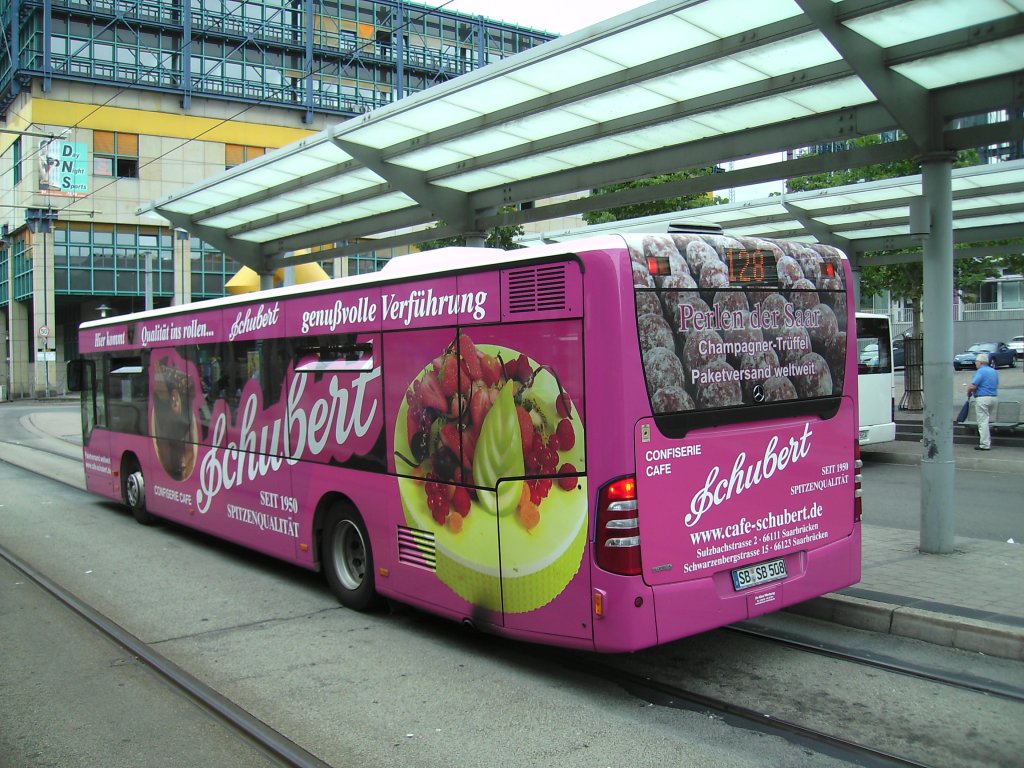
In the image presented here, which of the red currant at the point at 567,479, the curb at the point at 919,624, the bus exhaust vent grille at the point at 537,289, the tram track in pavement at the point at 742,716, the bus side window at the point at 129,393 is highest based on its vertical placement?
the bus exhaust vent grille at the point at 537,289

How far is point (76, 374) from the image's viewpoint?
44.7 feet

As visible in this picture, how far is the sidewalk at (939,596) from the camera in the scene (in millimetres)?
6043

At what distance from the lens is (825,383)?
628 centimetres

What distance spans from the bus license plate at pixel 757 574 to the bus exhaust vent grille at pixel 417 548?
2.15m

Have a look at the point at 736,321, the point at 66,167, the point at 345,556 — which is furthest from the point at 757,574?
the point at 66,167

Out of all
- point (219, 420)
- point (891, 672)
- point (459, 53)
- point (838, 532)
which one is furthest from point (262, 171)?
point (459, 53)

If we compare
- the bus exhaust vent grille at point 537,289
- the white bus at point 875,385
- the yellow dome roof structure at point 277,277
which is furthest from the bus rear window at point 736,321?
the yellow dome roof structure at point 277,277

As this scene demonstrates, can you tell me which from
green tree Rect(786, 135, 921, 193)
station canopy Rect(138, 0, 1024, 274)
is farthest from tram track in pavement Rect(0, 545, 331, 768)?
green tree Rect(786, 135, 921, 193)

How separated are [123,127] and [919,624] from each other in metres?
48.2

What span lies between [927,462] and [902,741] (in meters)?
4.32

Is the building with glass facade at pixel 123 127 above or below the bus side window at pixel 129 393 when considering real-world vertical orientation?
above

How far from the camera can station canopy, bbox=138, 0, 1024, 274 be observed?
732 centimetres

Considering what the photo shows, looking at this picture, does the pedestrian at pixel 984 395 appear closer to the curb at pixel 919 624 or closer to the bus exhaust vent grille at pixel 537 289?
the curb at pixel 919 624

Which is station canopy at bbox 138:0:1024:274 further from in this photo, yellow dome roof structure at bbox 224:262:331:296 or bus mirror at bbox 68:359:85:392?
yellow dome roof structure at bbox 224:262:331:296
